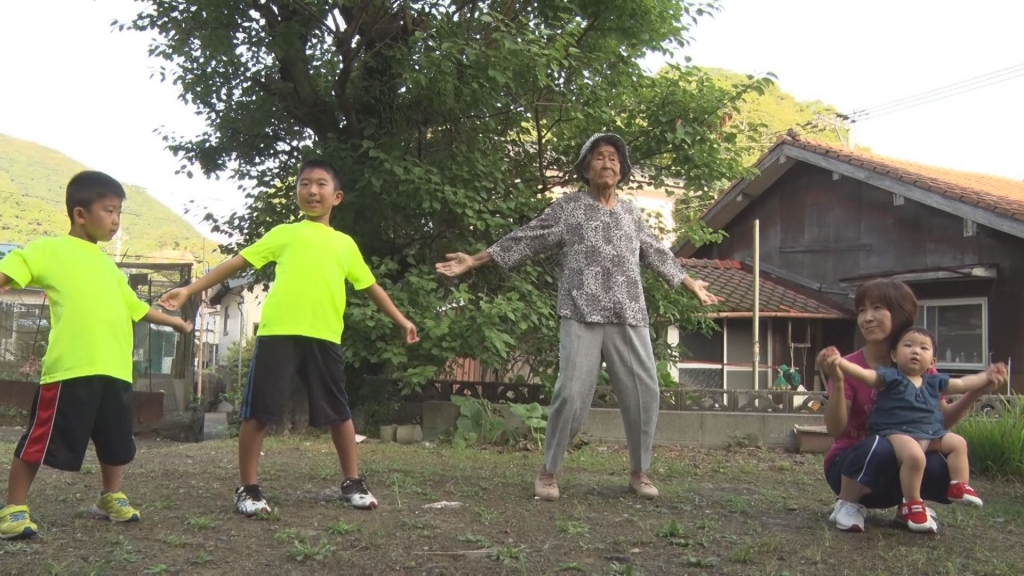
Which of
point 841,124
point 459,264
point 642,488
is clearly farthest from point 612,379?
point 841,124

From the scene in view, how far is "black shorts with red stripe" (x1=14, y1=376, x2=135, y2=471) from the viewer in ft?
11.1

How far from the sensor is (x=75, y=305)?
3461 mm

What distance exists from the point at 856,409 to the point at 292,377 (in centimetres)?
258

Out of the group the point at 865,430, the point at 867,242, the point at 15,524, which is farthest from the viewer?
the point at 867,242

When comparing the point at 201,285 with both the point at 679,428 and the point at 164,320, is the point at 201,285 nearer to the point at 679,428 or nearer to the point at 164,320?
the point at 164,320

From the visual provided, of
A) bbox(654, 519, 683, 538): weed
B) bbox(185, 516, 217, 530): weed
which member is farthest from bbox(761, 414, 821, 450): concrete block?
bbox(185, 516, 217, 530): weed

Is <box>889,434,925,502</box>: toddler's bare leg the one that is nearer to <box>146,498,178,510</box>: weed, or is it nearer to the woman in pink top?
the woman in pink top

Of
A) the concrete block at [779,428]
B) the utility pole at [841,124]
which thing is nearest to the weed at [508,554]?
the concrete block at [779,428]

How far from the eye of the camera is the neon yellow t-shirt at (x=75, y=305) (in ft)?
11.2

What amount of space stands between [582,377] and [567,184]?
4.32 metres

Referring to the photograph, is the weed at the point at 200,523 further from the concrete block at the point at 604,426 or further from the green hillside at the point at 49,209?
the green hillside at the point at 49,209

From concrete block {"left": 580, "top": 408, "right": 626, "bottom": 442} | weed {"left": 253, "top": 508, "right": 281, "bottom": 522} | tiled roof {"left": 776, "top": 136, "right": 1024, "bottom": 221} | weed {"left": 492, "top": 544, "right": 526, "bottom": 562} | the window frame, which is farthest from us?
the window frame

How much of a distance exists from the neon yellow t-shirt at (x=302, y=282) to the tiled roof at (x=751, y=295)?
9.26m

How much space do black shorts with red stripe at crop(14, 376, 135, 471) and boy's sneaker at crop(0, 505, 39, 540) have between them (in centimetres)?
19
